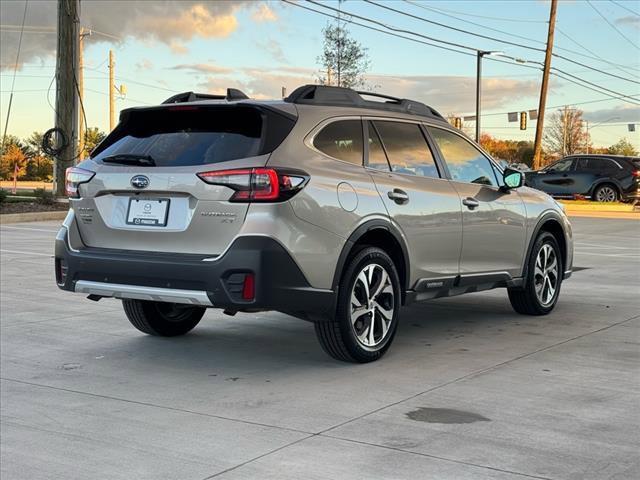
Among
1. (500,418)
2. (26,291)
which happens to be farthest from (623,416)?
(26,291)

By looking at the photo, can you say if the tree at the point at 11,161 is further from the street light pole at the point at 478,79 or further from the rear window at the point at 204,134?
the rear window at the point at 204,134

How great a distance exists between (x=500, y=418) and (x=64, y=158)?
2102cm

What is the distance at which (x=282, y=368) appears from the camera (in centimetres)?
656

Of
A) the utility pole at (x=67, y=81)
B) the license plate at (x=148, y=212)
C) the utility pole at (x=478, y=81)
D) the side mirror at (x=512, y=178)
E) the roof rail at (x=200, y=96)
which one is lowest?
the license plate at (x=148, y=212)

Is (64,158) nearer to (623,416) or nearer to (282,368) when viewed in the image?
(282,368)

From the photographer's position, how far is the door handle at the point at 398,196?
675 centimetres

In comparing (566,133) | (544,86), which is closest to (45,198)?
(544,86)

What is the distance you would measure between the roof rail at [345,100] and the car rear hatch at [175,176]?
1.21ft

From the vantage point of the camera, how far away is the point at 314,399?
5.63m

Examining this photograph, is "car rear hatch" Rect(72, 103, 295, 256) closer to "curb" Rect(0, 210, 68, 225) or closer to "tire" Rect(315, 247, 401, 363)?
"tire" Rect(315, 247, 401, 363)

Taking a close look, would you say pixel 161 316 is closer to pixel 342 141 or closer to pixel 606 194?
pixel 342 141

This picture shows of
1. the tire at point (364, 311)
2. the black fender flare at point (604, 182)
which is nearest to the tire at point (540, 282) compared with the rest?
the tire at point (364, 311)

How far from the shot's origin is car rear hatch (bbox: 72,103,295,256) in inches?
233

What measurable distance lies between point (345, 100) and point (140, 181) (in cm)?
168
